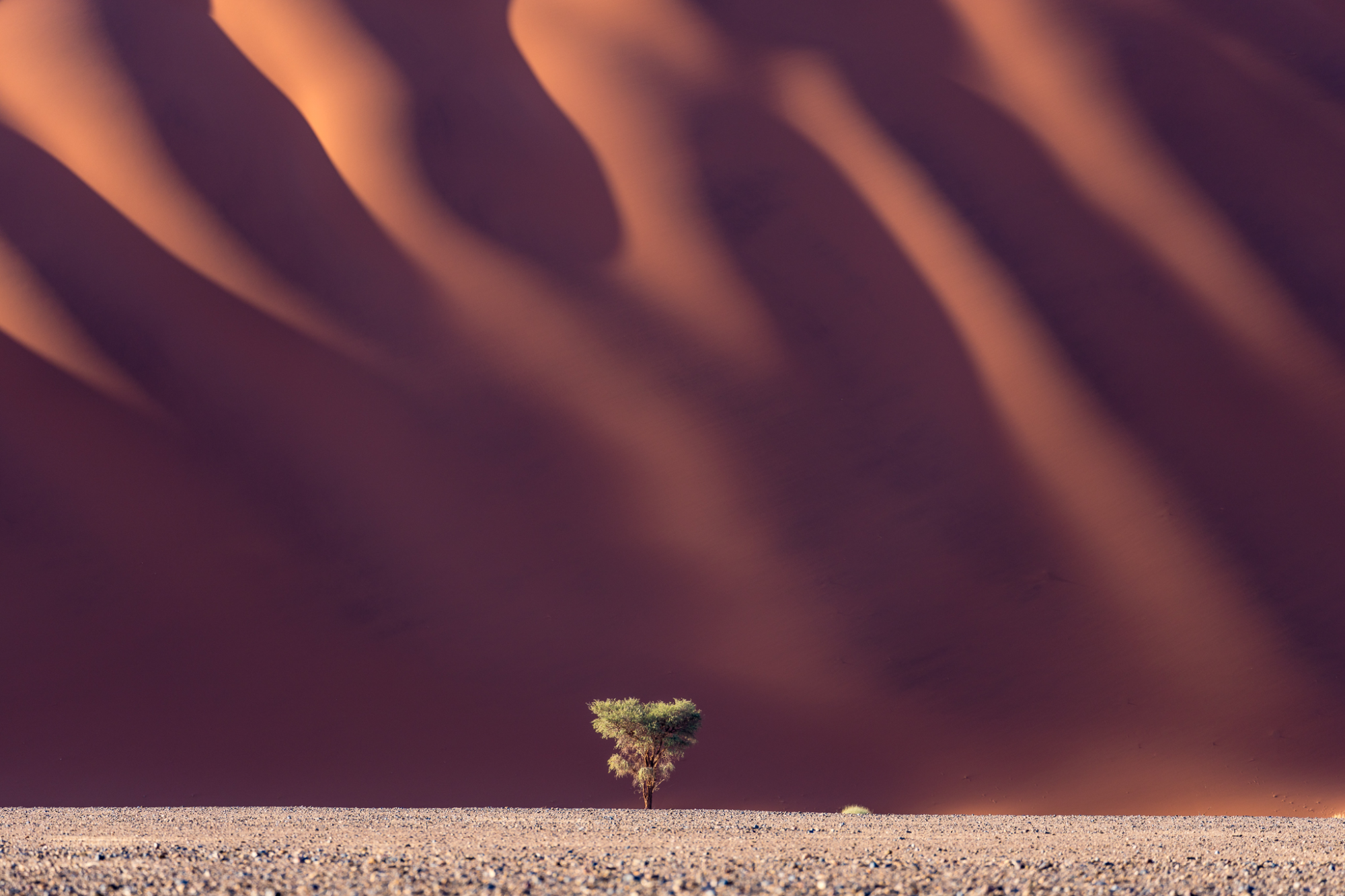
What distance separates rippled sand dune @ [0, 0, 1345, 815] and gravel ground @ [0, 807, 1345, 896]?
15.4 feet

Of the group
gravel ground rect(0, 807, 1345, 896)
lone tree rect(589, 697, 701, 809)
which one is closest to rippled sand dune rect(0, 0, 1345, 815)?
lone tree rect(589, 697, 701, 809)

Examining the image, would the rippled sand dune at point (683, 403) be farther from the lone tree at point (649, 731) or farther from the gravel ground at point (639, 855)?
the gravel ground at point (639, 855)

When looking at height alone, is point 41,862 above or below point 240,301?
below

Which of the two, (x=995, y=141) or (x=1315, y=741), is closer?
(x=1315, y=741)

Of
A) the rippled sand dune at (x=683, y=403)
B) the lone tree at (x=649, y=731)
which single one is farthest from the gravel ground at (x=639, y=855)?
the rippled sand dune at (x=683, y=403)

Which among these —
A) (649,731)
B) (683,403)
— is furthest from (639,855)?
(683,403)

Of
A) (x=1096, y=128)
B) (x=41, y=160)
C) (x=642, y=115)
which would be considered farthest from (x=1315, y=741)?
(x=41, y=160)

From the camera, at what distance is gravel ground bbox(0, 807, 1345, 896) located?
6703mm

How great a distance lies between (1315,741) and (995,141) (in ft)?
44.4

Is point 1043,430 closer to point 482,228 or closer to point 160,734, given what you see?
point 482,228

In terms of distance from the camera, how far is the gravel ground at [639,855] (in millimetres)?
6703

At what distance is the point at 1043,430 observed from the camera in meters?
21.6

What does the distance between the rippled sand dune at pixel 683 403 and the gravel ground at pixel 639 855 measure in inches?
184

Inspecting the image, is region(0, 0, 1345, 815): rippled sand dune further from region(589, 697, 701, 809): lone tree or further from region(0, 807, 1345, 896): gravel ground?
region(0, 807, 1345, 896): gravel ground
